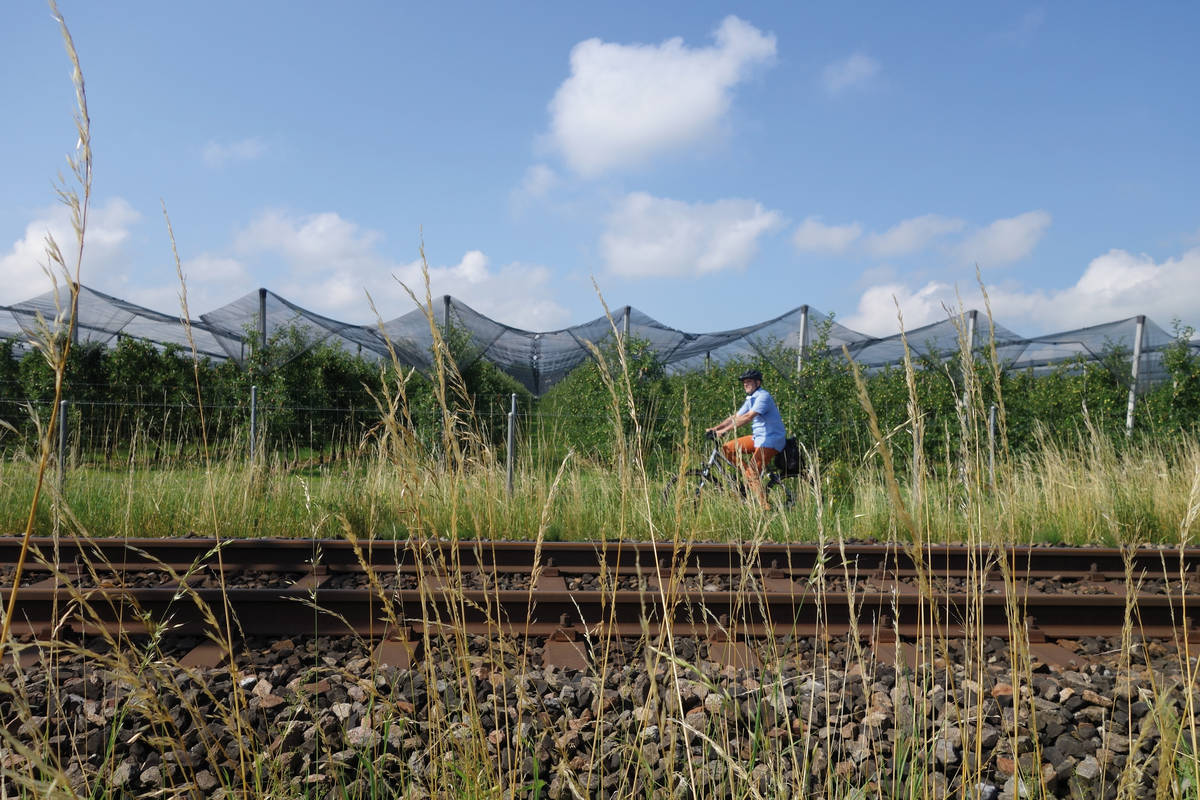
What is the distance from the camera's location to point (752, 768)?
76.1 inches

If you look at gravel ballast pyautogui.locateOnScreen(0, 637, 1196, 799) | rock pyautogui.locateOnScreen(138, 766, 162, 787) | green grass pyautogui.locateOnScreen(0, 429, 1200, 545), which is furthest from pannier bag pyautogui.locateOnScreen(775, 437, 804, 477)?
rock pyautogui.locateOnScreen(138, 766, 162, 787)

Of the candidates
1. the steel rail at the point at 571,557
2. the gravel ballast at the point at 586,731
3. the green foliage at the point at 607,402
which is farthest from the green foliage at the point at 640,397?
the gravel ballast at the point at 586,731

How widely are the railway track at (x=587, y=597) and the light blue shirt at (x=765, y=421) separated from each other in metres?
2.46

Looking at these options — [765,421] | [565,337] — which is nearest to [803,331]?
[565,337]

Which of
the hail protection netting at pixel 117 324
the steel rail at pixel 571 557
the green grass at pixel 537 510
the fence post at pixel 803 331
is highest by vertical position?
the hail protection netting at pixel 117 324

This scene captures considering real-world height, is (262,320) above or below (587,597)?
above

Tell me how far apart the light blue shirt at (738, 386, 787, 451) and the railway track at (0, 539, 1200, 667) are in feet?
8.08

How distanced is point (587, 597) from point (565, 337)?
10519 mm

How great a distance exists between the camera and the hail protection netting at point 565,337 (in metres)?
12.7

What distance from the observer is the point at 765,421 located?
7949 mm

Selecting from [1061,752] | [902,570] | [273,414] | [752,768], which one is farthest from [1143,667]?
[273,414]

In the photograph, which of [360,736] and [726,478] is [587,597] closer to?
[360,736]

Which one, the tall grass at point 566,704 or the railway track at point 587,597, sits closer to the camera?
the tall grass at point 566,704

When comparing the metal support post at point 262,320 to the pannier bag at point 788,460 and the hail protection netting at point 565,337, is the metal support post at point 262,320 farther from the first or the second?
the pannier bag at point 788,460
